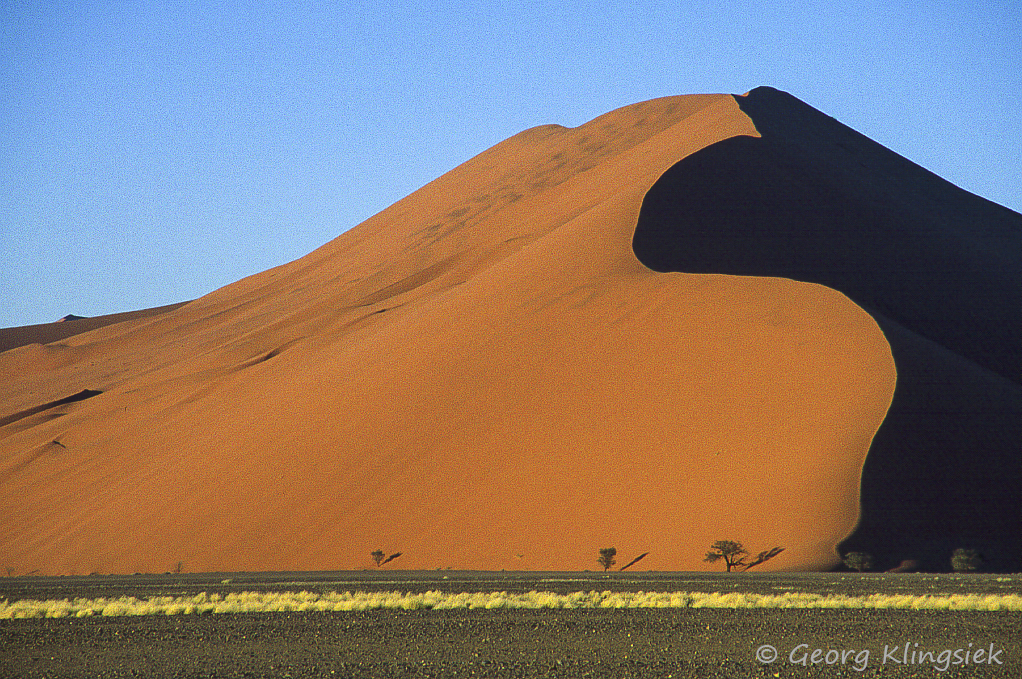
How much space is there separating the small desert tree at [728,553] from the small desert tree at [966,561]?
370 centimetres

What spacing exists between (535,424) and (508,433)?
683mm

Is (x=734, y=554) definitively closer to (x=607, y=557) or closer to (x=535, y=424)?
(x=607, y=557)

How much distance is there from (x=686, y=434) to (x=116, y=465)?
60.5ft

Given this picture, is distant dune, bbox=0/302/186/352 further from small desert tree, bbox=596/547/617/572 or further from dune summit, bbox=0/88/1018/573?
small desert tree, bbox=596/547/617/572

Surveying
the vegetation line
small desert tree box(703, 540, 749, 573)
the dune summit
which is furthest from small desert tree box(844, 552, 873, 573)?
the vegetation line

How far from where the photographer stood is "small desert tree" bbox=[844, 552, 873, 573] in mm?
Answer: 16108

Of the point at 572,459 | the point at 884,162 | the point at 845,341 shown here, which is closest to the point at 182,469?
the point at 572,459

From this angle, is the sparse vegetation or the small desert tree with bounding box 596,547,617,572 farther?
the small desert tree with bounding box 596,547,617,572

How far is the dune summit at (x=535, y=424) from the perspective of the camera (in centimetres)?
1836

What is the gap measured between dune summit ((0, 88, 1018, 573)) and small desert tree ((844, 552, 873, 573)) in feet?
0.73

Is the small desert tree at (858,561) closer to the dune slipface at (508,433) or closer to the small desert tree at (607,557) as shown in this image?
the dune slipface at (508,433)

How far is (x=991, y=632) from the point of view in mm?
9383

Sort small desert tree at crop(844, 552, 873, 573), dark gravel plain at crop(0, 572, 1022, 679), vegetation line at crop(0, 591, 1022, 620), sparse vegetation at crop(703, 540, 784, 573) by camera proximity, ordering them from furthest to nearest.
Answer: sparse vegetation at crop(703, 540, 784, 573)
small desert tree at crop(844, 552, 873, 573)
vegetation line at crop(0, 591, 1022, 620)
dark gravel plain at crop(0, 572, 1022, 679)

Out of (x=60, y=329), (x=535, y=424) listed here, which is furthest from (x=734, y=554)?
(x=60, y=329)
